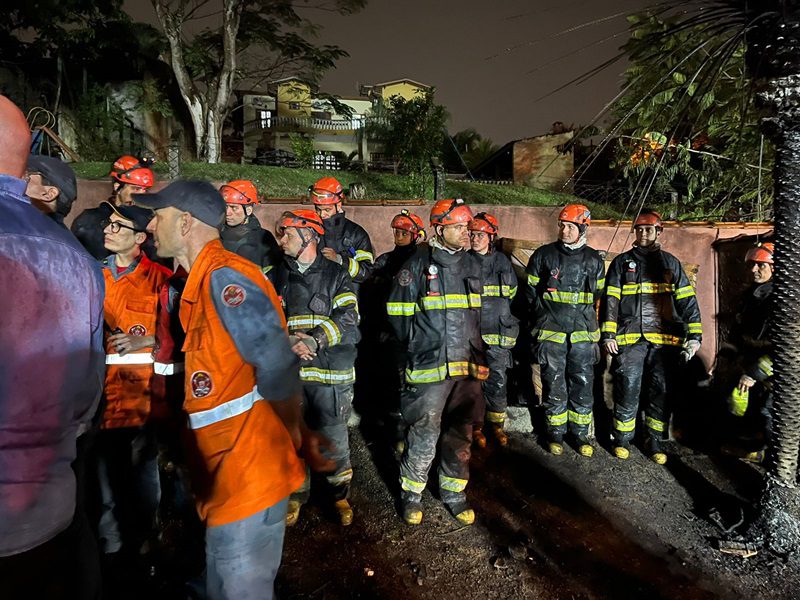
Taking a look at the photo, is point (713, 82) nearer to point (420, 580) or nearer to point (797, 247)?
point (797, 247)

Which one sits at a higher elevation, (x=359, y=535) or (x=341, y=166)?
(x=341, y=166)

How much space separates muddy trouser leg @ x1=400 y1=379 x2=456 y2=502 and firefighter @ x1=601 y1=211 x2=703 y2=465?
7.00ft

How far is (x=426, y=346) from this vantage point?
156 inches

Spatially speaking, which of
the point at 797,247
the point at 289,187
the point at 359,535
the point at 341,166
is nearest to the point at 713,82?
the point at 797,247

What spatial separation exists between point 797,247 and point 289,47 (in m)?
21.7

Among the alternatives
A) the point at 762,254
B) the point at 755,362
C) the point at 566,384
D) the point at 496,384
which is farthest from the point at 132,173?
the point at 762,254

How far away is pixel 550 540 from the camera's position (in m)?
3.79

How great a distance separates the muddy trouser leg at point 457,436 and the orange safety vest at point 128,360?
2176mm

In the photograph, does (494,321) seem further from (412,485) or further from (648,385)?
(412,485)

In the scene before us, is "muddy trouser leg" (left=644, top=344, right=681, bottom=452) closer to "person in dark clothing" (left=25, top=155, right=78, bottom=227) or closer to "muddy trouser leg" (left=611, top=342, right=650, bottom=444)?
"muddy trouser leg" (left=611, top=342, right=650, bottom=444)

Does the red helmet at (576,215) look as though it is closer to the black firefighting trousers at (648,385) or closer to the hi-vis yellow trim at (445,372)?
the black firefighting trousers at (648,385)

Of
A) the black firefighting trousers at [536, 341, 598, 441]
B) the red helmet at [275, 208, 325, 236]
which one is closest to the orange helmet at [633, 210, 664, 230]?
the black firefighting trousers at [536, 341, 598, 441]

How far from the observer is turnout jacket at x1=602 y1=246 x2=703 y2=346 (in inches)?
206

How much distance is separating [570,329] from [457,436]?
6.26 ft
